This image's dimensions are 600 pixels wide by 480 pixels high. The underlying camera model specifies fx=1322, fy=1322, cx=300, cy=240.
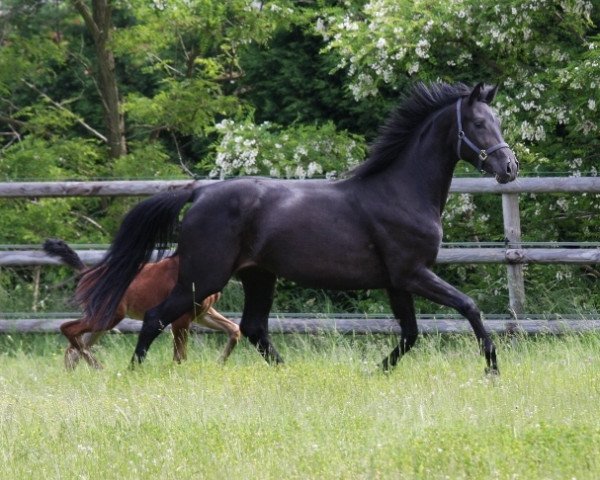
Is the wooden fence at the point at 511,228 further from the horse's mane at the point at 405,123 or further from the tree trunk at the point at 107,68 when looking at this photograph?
the tree trunk at the point at 107,68

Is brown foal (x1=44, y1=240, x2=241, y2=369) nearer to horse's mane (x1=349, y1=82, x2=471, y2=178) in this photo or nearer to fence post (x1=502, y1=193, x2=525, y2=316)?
horse's mane (x1=349, y1=82, x2=471, y2=178)

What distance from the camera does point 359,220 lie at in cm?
816

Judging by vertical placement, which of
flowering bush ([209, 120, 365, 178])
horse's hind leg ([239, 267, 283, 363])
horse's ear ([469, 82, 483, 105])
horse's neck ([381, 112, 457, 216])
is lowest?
horse's hind leg ([239, 267, 283, 363])

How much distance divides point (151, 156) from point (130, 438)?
Result: 748cm

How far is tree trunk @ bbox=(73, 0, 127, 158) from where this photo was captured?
13930 millimetres

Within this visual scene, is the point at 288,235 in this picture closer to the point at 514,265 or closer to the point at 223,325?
the point at 223,325

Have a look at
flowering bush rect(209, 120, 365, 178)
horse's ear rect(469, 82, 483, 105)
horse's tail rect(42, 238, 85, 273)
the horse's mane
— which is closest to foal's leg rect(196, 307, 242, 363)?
horse's tail rect(42, 238, 85, 273)

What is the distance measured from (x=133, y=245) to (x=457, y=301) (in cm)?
214

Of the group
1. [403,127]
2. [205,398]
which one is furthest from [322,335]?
[205,398]

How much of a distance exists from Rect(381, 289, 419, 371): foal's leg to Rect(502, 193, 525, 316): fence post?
171 centimetres

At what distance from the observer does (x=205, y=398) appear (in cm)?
698

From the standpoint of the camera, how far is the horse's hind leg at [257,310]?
28.3 ft

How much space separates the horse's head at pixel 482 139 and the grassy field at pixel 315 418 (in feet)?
3.87

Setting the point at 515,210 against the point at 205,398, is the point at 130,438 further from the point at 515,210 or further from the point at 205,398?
the point at 515,210
